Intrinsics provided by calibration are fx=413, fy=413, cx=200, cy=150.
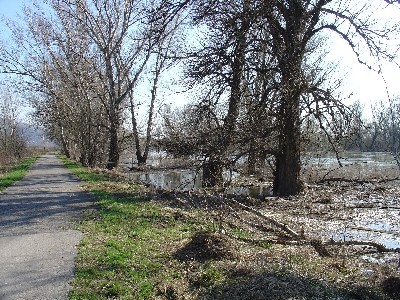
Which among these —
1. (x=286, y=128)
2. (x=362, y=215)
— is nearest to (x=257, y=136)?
(x=286, y=128)

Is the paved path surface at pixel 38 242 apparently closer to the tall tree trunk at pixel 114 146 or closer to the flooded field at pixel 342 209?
the flooded field at pixel 342 209

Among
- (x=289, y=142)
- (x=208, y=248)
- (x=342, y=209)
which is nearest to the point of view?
(x=208, y=248)

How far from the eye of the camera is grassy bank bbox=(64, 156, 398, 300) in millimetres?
6082

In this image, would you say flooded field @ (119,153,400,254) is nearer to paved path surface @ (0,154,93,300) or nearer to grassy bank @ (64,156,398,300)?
grassy bank @ (64,156,398,300)

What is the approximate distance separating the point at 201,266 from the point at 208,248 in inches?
23.8

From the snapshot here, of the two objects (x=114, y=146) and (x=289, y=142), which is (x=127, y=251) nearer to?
(x=289, y=142)

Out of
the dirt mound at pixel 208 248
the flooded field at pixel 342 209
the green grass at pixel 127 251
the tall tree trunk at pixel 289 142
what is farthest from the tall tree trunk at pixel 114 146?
the dirt mound at pixel 208 248

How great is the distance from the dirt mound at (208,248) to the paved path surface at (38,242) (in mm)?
2103

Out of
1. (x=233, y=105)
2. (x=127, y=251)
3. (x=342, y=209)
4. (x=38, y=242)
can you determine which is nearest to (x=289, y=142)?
(x=233, y=105)

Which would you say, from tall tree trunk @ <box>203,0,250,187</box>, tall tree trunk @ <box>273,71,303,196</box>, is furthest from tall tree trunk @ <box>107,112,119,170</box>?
tall tree trunk @ <box>273,71,303,196</box>

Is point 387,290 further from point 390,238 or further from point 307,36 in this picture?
point 307,36

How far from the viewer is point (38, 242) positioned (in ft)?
28.6

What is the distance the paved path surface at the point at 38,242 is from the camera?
243 inches

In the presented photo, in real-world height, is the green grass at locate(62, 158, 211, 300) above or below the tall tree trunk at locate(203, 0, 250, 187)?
below
